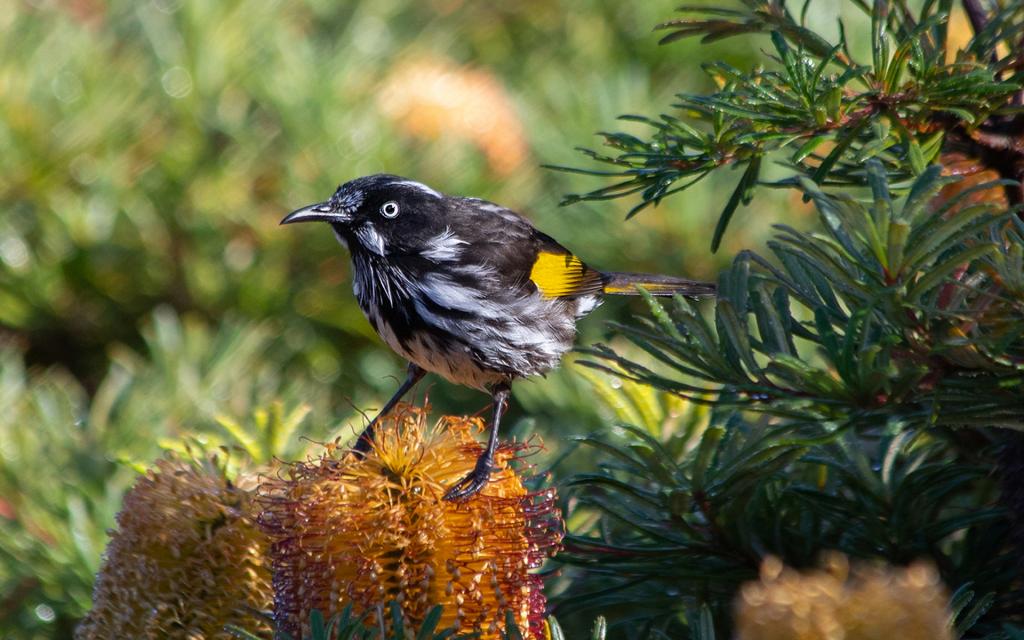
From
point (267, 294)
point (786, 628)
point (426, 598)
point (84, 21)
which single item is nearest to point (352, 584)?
point (426, 598)

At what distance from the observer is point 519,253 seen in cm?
137

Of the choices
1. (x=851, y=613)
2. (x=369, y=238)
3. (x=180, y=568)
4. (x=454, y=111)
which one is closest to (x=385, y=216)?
(x=369, y=238)

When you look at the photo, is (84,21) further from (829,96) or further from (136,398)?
(829,96)

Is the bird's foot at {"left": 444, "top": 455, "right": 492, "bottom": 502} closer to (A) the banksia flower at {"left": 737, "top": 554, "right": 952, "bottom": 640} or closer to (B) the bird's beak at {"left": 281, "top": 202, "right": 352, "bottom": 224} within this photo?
(A) the banksia flower at {"left": 737, "top": 554, "right": 952, "bottom": 640}

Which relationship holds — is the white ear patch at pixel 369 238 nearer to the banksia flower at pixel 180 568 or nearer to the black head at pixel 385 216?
the black head at pixel 385 216

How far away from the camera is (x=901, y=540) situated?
706 mm

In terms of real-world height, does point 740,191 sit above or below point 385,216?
below

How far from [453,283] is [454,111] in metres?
0.38

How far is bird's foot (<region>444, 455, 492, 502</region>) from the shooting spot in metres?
0.67

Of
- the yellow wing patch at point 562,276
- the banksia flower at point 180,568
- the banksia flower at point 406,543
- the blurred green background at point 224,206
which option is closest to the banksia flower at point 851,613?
the banksia flower at point 406,543

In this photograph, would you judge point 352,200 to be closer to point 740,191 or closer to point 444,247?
point 444,247

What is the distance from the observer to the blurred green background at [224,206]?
1222mm

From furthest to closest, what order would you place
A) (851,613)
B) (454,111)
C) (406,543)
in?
(454,111) < (406,543) < (851,613)

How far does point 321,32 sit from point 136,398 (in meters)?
0.88
